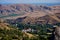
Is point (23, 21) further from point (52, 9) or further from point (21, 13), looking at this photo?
point (52, 9)

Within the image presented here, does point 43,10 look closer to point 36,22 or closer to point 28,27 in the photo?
point 36,22

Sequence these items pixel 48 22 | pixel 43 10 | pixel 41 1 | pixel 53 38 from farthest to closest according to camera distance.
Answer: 1. pixel 43 10
2. pixel 48 22
3. pixel 41 1
4. pixel 53 38

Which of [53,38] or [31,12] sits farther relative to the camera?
[31,12]

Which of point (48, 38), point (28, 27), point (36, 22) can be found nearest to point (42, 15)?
point (36, 22)

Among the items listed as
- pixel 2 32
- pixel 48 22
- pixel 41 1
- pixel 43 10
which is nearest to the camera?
pixel 2 32

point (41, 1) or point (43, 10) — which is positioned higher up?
point (41, 1)

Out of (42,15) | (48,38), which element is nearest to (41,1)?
(42,15)
